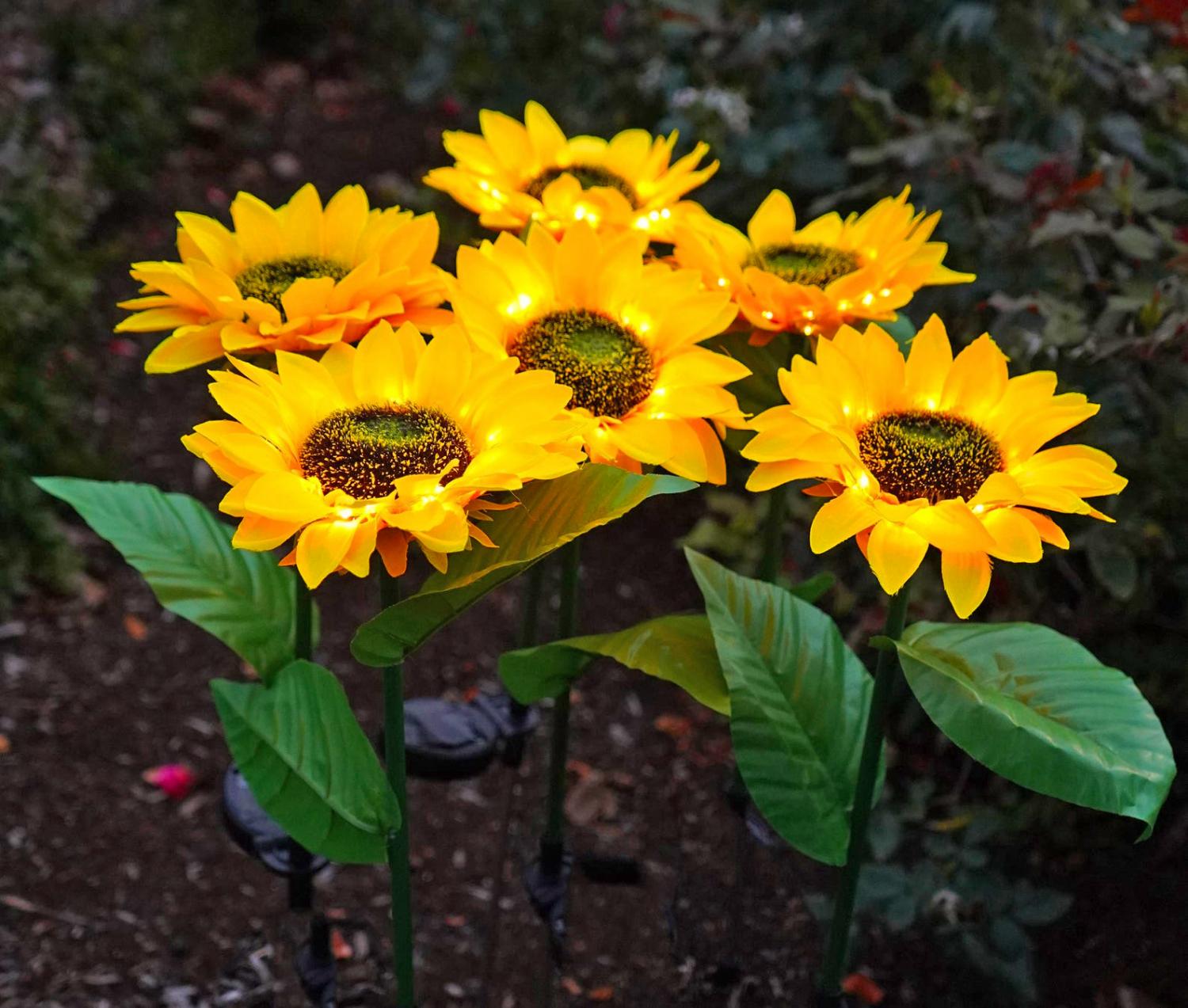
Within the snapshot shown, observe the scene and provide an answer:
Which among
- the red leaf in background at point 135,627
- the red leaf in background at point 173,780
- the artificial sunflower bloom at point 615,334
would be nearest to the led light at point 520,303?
the artificial sunflower bloom at point 615,334

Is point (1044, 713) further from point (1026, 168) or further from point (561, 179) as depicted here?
point (1026, 168)

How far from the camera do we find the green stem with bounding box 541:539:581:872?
117 cm

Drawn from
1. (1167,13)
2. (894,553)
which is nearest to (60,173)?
(1167,13)

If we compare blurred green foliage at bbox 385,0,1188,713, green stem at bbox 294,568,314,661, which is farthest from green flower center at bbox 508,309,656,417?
blurred green foliage at bbox 385,0,1188,713

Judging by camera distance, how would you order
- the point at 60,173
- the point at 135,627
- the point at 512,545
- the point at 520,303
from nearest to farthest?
the point at 512,545 → the point at 520,303 → the point at 135,627 → the point at 60,173

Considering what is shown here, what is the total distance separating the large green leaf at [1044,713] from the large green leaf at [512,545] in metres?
0.26

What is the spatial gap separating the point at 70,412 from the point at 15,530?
0.44 meters

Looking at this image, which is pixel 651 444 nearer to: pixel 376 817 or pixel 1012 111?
pixel 376 817

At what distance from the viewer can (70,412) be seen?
118 inches

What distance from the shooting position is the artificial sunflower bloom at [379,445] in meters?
0.80

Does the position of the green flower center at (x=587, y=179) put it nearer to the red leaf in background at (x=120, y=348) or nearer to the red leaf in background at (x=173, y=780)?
the red leaf in background at (x=173, y=780)

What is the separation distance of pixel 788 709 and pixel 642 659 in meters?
0.17

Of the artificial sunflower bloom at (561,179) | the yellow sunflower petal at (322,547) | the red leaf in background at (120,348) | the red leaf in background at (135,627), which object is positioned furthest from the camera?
the red leaf in background at (120,348)

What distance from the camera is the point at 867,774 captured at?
1.05m
